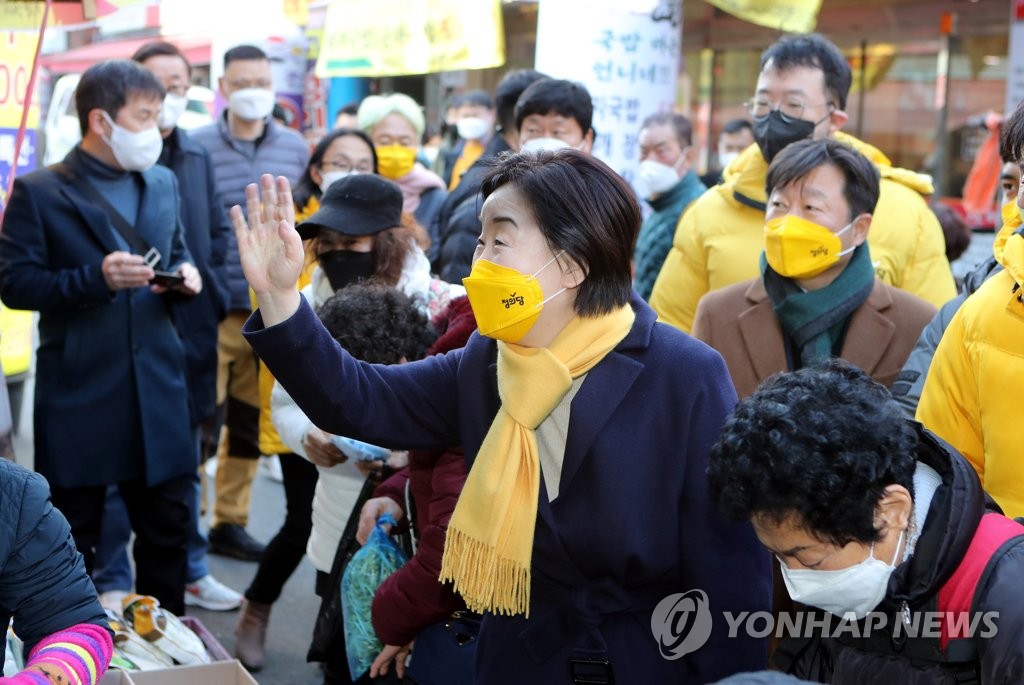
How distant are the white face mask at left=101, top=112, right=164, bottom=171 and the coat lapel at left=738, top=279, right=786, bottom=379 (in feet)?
7.93

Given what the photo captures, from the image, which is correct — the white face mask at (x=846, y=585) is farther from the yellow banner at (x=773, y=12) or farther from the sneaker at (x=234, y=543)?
the yellow banner at (x=773, y=12)

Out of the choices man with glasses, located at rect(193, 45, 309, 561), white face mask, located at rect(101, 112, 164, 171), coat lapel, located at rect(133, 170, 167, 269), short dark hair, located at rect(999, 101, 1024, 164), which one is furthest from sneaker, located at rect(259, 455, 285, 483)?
short dark hair, located at rect(999, 101, 1024, 164)

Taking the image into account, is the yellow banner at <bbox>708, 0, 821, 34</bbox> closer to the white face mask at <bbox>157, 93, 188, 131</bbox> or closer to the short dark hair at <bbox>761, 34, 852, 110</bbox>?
the short dark hair at <bbox>761, 34, 852, 110</bbox>

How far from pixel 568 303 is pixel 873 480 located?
757 mm

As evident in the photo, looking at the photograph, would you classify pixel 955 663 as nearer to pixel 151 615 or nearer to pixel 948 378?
pixel 948 378

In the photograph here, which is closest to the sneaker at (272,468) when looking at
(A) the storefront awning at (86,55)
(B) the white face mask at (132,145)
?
(B) the white face mask at (132,145)

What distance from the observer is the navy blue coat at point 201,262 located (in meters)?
5.73

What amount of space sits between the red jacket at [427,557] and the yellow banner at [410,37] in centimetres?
491

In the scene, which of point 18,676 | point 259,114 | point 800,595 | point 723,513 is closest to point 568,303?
point 723,513

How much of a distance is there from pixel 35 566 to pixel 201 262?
3.38 meters

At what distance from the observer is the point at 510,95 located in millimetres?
5719

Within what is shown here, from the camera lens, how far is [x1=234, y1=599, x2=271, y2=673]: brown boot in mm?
5035

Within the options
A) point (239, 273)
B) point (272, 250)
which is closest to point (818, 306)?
point (272, 250)

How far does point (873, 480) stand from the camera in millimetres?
2188
